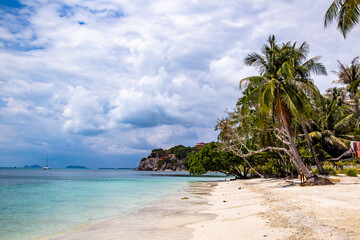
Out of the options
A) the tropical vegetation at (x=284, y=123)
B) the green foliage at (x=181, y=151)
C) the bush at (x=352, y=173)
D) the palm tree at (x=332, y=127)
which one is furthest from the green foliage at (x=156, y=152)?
the bush at (x=352, y=173)

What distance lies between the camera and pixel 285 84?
52.2ft

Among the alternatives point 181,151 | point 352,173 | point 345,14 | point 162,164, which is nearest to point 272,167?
point 352,173

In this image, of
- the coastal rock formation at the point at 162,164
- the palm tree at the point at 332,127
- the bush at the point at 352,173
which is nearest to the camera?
the bush at the point at 352,173

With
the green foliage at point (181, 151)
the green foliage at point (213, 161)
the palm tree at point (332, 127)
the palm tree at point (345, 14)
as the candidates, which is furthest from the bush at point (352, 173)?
the green foliage at point (181, 151)

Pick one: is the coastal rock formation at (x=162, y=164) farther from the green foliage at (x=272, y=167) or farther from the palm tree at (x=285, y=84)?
the palm tree at (x=285, y=84)

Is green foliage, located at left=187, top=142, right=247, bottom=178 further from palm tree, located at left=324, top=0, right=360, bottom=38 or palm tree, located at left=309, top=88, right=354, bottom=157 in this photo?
palm tree, located at left=324, top=0, right=360, bottom=38

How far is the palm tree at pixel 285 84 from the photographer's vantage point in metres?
15.1

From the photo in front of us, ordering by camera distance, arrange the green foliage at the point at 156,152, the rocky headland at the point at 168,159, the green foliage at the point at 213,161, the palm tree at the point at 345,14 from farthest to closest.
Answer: the green foliage at the point at 156,152 → the rocky headland at the point at 168,159 → the green foliage at the point at 213,161 → the palm tree at the point at 345,14

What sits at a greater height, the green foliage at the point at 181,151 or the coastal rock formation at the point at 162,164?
the green foliage at the point at 181,151

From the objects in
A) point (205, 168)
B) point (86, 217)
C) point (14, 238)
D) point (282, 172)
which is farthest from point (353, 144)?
point (205, 168)

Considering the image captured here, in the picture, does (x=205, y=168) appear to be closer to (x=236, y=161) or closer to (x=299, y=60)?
(x=236, y=161)

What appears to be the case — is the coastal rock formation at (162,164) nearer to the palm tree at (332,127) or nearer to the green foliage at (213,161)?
the green foliage at (213,161)

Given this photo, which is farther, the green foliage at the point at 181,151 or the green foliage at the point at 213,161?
the green foliage at the point at 181,151

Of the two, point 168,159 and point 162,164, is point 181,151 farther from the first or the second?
point 162,164
